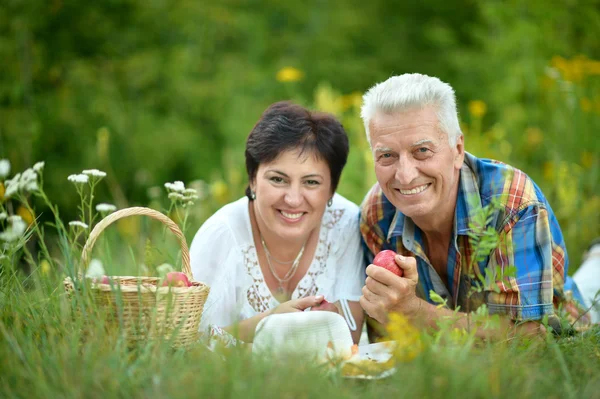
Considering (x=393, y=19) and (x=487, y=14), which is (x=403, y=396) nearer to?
(x=487, y=14)

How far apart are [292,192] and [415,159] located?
2.06 feet

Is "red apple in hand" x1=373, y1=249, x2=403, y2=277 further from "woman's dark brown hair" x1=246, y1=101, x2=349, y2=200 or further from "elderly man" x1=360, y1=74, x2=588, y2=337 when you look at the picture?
"woman's dark brown hair" x1=246, y1=101, x2=349, y2=200

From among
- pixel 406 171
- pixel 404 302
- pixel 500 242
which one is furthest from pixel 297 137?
pixel 500 242

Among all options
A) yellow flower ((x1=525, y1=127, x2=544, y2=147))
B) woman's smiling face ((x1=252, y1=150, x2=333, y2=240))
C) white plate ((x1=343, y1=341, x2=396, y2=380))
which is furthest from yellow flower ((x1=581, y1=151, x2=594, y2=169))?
white plate ((x1=343, y1=341, x2=396, y2=380))

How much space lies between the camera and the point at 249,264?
3.42 metres

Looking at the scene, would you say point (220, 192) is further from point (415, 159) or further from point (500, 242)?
point (500, 242)

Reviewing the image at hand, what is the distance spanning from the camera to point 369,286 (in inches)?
106

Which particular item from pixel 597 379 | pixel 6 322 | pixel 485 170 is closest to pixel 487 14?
pixel 485 170

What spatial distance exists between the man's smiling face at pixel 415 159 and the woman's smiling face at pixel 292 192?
13.6 inches

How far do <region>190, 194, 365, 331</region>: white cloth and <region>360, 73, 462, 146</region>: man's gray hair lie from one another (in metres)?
0.83

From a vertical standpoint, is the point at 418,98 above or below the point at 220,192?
above

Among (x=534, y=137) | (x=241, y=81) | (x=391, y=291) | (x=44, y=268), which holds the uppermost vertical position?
(x=241, y=81)

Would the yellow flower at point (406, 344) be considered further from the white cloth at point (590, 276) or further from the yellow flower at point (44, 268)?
the white cloth at point (590, 276)

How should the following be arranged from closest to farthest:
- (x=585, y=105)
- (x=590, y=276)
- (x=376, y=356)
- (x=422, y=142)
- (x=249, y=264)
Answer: (x=376, y=356) → (x=422, y=142) → (x=249, y=264) → (x=590, y=276) → (x=585, y=105)
